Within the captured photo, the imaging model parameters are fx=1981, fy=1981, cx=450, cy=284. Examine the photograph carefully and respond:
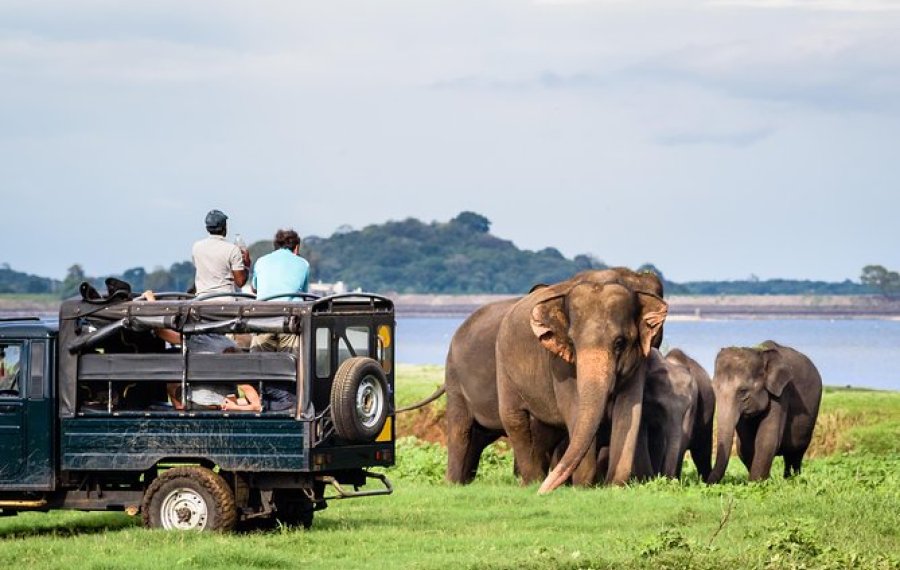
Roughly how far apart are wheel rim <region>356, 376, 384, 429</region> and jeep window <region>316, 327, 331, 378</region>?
38 centimetres

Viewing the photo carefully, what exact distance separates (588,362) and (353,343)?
485cm

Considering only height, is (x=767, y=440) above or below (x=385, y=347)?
below

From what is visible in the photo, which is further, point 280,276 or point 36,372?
point 280,276

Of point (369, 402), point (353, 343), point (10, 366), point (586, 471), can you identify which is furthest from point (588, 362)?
point (10, 366)

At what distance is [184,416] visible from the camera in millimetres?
18375

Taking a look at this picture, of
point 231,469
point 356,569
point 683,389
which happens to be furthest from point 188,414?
point 683,389

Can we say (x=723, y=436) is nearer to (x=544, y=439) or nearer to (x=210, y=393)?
(x=544, y=439)

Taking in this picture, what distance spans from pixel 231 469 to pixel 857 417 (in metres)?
21.0

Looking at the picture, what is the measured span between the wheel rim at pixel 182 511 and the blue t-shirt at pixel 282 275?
97.6 inches

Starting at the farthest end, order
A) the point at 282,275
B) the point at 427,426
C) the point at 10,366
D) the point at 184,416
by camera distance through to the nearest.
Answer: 1. the point at 427,426
2. the point at 282,275
3. the point at 10,366
4. the point at 184,416

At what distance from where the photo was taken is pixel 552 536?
60.3ft

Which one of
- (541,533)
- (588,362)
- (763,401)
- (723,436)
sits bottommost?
(541,533)

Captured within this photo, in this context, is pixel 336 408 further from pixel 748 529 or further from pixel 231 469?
pixel 748 529

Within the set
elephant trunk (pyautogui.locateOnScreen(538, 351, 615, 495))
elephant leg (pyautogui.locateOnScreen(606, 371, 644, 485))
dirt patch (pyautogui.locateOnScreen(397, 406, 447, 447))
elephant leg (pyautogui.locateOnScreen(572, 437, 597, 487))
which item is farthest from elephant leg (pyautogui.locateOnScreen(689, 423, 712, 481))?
dirt patch (pyautogui.locateOnScreen(397, 406, 447, 447))
